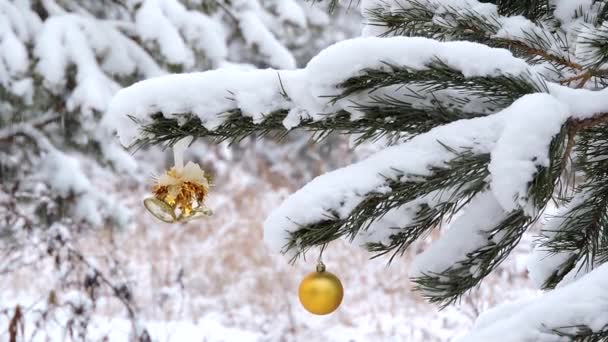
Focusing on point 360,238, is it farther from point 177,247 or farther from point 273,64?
point 177,247

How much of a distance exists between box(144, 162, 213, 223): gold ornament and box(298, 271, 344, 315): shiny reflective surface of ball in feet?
0.68

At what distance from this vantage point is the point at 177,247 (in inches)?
185

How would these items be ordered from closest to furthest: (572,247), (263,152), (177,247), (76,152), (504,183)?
(504,183), (572,247), (76,152), (177,247), (263,152)

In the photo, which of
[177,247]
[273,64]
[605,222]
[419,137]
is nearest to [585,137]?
[605,222]

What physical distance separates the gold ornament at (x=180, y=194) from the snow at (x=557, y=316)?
0.50 meters

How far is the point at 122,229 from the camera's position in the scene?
373 centimetres

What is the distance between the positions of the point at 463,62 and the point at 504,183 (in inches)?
7.7

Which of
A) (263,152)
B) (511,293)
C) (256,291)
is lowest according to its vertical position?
(263,152)

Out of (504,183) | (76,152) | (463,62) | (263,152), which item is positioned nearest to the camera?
(504,183)

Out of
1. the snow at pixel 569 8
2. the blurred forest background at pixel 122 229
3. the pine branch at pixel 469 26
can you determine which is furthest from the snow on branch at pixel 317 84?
the blurred forest background at pixel 122 229

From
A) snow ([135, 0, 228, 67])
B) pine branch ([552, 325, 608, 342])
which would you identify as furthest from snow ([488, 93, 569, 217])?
snow ([135, 0, 228, 67])

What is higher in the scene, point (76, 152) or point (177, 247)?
point (76, 152)

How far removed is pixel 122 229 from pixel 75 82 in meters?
0.93

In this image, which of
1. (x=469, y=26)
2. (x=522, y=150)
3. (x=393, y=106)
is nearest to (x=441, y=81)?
(x=393, y=106)
